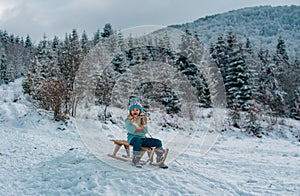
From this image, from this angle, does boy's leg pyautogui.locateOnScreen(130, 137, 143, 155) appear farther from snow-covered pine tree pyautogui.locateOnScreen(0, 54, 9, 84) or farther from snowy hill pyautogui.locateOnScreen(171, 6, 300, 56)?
snowy hill pyautogui.locateOnScreen(171, 6, 300, 56)

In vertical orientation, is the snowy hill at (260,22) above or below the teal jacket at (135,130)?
above

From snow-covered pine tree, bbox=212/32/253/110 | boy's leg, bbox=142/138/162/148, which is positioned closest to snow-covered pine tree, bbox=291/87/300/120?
snow-covered pine tree, bbox=212/32/253/110

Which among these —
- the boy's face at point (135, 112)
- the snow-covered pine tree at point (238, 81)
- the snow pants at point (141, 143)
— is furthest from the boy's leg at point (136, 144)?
the snow-covered pine tree at point (238, 81)

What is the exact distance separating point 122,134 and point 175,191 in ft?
22.4

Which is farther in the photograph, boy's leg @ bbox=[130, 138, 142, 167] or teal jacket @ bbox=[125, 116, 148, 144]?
teal jacket @ bbox=[125, 116, 148, 144]

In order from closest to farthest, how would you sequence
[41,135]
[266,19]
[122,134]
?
[41,135]
[122,134]
[266,19]

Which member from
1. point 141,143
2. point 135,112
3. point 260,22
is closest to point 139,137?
point 141,143

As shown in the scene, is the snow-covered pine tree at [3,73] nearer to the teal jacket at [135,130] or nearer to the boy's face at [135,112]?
the boy's face at [135,112]

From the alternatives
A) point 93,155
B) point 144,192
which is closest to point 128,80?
point 93,155

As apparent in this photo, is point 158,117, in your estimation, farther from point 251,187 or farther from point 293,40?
point 293,40

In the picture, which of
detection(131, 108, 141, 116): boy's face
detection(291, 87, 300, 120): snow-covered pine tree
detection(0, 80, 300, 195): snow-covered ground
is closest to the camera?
detection(0, 80, 300, 195): snow-covered ground

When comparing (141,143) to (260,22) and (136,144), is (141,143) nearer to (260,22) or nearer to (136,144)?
(136,144)

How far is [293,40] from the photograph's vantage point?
389 ft

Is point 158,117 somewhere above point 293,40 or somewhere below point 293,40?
below
